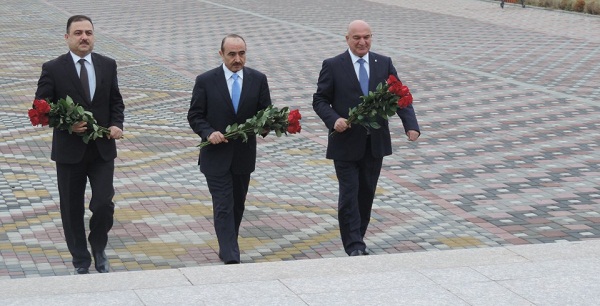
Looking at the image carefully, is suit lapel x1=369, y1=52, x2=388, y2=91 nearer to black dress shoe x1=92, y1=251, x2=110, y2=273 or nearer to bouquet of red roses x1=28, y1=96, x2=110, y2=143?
bouquet of red roses x1=28, y1=96, x2=110, y2=143

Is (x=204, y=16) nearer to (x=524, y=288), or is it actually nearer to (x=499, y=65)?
(x=499, y=65)

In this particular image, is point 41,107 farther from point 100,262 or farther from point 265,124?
point 265,124

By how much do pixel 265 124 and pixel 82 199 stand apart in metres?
1.43

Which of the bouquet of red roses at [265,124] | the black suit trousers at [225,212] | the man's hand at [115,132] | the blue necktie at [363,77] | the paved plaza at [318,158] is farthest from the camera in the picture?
the paved plaza at [318,158]

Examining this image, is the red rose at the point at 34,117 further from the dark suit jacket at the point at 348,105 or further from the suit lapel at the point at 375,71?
the suit lapel at the point at 375,71

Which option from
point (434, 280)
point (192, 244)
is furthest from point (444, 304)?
point (192, 244)

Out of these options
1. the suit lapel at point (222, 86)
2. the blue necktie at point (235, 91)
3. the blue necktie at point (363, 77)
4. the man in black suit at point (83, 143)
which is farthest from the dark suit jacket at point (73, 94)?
the blue necktie at point (363, 77)

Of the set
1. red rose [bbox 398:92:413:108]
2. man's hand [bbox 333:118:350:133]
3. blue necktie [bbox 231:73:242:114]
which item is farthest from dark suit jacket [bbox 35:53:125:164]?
red rose [bbox 398:92:413:108]

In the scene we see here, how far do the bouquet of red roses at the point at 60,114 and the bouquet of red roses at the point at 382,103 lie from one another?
1.94m

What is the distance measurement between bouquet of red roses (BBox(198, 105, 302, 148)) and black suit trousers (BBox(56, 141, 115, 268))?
82 centimetres

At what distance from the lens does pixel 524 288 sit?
276 inches

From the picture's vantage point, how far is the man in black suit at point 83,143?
326 inches

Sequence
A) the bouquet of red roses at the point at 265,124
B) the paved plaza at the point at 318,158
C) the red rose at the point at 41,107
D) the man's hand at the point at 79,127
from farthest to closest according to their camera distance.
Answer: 1. the paved plaza at the point at 318,158
2. the bouquet of red roses at the point at 265,124
3. the man's hand at the point at 79,127
4. the red rose at the point at 41,107

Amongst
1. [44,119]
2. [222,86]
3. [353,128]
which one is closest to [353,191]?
[353,128]
